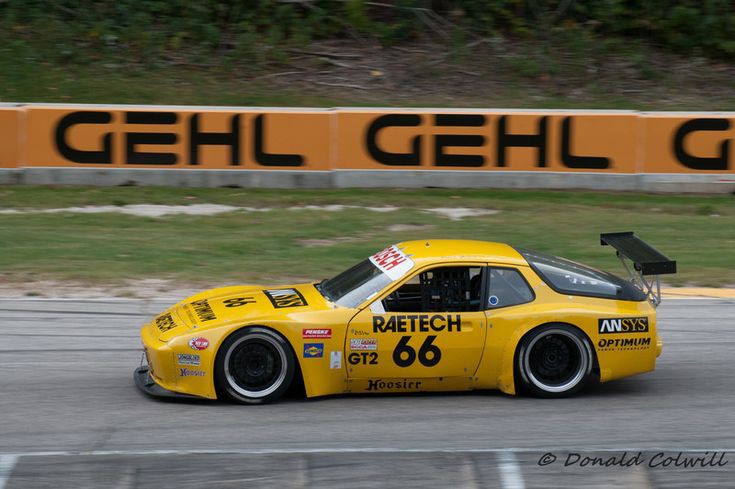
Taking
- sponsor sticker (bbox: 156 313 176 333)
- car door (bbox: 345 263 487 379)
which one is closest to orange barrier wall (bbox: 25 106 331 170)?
sponsor sticker (bbox: 156 313 176 333)

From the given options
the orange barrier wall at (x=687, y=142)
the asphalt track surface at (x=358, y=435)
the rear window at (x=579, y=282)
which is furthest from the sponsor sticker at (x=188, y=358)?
the orange barrier wall at (x=687, y=142)

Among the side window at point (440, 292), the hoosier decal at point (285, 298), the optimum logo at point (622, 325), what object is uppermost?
the side window at point (440, 292)

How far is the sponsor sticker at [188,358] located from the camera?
707 cm

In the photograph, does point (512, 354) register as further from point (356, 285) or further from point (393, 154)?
point (393, 154)

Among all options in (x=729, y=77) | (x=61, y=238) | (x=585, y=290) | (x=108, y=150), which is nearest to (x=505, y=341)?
(x=585, y=290)

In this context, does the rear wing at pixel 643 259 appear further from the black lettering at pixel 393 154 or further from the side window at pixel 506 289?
the black lettering at pixel 393 154

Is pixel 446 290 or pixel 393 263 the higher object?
pixel 393 263

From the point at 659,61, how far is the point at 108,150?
583 inches

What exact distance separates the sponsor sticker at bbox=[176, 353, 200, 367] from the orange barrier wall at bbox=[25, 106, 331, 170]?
34.6 feet

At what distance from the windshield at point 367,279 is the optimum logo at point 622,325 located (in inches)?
59.2

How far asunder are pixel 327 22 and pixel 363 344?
20.4 metres

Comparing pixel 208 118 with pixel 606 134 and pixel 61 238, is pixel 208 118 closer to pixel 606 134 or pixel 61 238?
pixel 61 238

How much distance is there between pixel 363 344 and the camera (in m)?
7.20

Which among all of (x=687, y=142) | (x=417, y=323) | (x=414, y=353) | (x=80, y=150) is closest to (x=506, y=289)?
(x=417, y=323)
